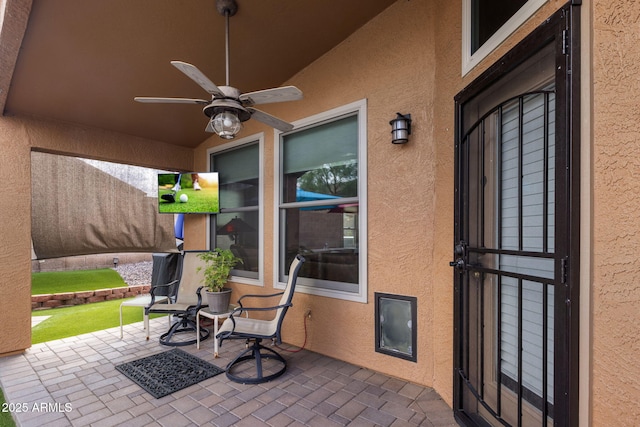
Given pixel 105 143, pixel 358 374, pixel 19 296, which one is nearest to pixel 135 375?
pixel 19 296

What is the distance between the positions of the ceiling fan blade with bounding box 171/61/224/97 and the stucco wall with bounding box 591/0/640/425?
6.30ft

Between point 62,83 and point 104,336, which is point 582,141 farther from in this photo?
point 104,336

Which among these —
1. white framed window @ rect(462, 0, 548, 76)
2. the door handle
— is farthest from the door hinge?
white framed window @ rect(462, 0, 548, 76)

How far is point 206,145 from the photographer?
4883mm

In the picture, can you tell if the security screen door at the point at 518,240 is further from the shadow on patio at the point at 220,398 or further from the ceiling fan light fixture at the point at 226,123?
the ceiling fan light fixture at the point at 226,123

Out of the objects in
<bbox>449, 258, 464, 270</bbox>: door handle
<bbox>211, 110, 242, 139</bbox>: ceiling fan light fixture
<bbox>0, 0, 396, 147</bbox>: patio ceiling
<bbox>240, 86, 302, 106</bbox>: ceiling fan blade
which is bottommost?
<bbox>449, 258, 464, 270</bbox>: door handle

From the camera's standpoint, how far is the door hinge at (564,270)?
130 centimetres

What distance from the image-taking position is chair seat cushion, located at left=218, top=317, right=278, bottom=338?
2.91 m

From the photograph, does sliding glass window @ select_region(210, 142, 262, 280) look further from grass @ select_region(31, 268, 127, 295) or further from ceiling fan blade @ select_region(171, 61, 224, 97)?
grass @ select_region(31, 268, 127, 295)

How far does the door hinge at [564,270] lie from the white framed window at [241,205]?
3.21 m

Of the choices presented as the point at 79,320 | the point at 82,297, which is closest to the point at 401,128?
the point at 79,320

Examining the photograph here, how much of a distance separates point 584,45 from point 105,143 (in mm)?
4726

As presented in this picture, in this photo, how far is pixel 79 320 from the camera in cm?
472

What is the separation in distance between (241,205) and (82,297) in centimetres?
372
